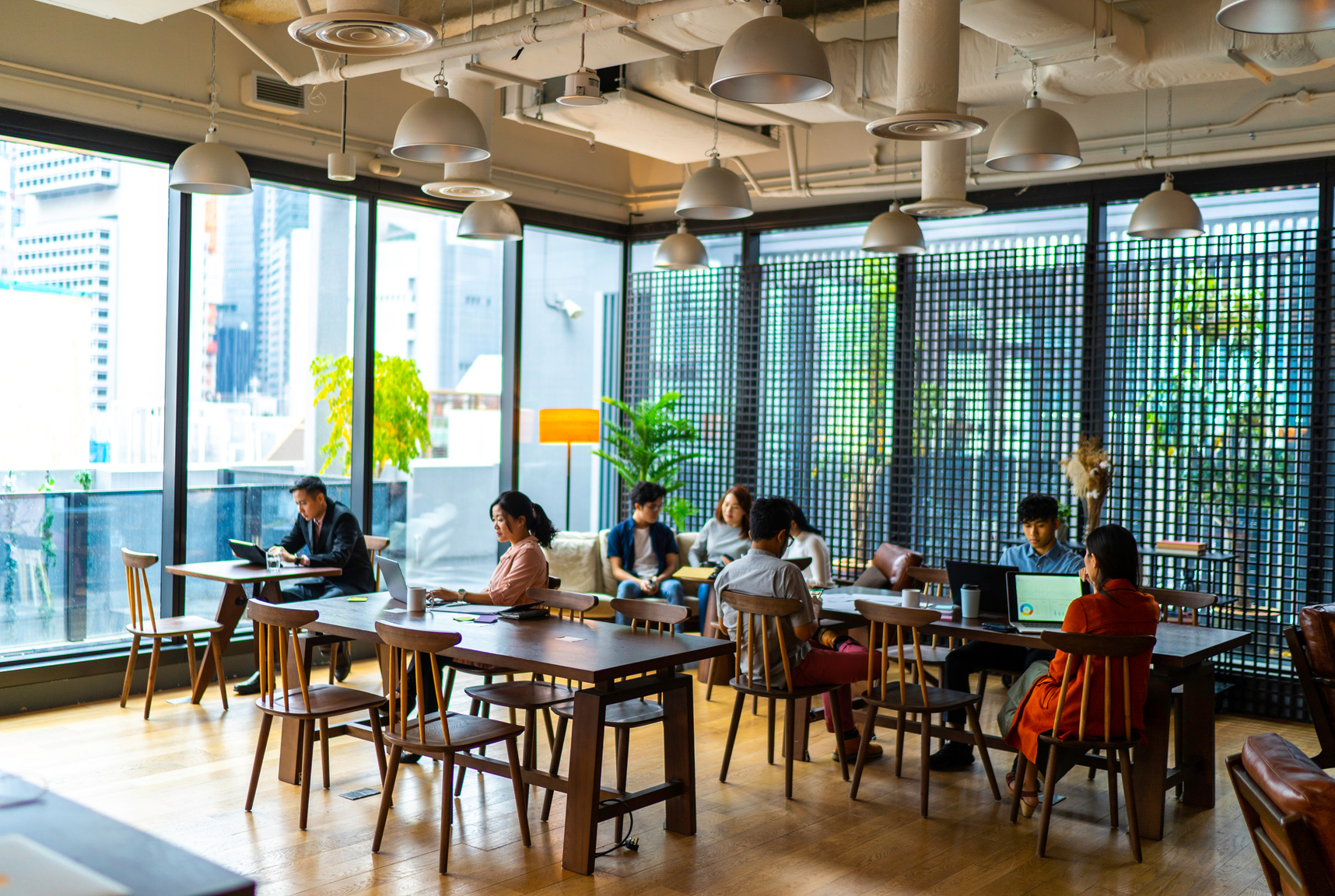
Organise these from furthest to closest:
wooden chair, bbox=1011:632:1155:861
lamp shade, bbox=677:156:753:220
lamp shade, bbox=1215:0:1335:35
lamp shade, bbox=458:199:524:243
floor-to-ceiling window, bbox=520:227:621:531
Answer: floor-to-ceiling window, bbox=520:227:621:531 → lamp shade, bbox=458:199:524:243 → lamp shade, bbox=677:156:753:220 → wooden chair, bbox=1011:632:1155:861 → lamp shade, bbox=1215:0:1335:35

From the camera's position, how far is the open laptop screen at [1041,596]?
501cm

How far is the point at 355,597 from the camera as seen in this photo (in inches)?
225

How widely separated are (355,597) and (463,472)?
3.19m

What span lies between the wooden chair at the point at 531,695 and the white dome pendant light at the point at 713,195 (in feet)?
6.32

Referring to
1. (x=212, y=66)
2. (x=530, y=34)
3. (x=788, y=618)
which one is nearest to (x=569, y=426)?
(x=212, y=66)

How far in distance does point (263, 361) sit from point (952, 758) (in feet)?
16.4

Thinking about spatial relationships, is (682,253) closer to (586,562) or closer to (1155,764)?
(586,562)

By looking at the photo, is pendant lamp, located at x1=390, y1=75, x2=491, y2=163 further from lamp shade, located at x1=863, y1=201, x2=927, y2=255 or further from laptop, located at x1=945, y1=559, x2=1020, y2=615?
laptop, located at x1=945, y1=559, x2=1020, y2=615

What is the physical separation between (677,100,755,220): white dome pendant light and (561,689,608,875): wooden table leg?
2508 mm

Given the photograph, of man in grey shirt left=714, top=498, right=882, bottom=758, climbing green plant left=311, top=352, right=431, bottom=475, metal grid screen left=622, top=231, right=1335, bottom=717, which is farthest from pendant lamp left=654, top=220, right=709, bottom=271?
man in grey shirt left=714, top=498, right=882, bottom=758

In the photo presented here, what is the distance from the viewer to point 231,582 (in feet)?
21.1

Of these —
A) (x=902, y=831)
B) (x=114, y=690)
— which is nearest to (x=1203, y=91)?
(x=902, y=831)

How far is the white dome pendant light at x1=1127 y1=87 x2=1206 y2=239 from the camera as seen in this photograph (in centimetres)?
606

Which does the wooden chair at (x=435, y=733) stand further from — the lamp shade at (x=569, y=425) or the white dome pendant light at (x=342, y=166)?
the lamp shade at (x=569, y=425)
